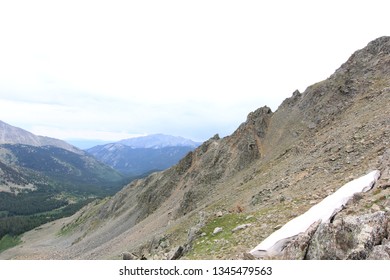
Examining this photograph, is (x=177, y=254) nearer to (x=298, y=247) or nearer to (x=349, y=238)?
(x=298, y=247)

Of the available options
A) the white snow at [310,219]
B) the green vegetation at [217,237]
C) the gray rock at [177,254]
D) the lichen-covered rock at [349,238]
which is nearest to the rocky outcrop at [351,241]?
the lichen-covered rock at [349,238]

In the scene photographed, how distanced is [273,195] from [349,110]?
23.5 metres

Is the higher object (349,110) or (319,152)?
(349,110)

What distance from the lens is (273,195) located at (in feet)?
111

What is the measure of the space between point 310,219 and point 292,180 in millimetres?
17976

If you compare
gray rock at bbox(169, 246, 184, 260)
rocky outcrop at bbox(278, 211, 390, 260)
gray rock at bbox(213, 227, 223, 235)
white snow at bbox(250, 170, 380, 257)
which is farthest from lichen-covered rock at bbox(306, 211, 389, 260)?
gray rock at bbox(169, 246, 184, 260)

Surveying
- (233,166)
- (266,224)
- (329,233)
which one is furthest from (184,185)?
(329,233)

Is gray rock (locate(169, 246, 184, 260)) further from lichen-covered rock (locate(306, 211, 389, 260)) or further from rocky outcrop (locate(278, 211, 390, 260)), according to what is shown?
lichen-covered rock (locate(306, 211, 389, 260))

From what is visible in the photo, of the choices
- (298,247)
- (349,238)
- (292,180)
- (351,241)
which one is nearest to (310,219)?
(298,247)

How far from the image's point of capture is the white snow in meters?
16.8

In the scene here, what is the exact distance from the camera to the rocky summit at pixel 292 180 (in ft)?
50.0

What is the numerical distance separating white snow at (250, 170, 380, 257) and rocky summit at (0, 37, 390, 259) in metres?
0.58

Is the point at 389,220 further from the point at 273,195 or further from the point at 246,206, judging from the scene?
the point at 246,206

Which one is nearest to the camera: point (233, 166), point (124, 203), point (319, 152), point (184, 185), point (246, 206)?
point (246, 206)
